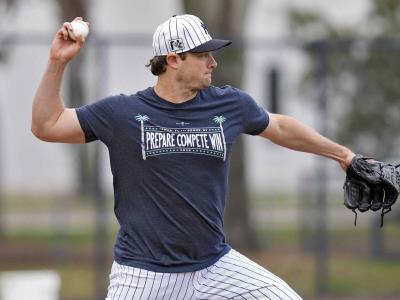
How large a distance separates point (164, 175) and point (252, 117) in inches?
26.3

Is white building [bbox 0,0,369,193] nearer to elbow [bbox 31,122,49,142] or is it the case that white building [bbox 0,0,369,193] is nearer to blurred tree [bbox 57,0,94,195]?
blurred tree [bbox 57,0,94,195]

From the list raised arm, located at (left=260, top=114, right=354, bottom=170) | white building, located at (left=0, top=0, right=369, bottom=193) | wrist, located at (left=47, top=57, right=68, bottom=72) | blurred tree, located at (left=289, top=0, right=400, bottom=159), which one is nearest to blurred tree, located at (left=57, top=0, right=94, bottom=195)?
white building, located at (left=0, top=0, right=369, bottom=193)

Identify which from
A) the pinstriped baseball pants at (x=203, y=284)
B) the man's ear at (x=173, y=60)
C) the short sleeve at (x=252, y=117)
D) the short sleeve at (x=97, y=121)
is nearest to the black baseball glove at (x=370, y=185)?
the short sleeve at (x=252, y=117)

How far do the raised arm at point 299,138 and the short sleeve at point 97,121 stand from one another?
91 centimetres

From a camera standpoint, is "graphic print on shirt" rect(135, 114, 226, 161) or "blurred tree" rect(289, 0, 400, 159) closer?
"graphic print on shirt" rect(135, 114, 226, 161)

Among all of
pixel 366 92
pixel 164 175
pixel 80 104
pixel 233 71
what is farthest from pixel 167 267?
pixel 80 104

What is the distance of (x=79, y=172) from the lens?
44.8 ft

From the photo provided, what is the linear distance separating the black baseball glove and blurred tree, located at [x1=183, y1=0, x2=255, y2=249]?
5.86 meters

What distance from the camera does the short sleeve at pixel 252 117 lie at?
5.88m

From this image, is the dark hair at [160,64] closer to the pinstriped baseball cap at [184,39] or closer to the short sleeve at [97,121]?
the pinstriped baseball cap at [184,39]

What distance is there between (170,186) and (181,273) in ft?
1.52

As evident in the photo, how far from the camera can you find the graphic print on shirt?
555 cm

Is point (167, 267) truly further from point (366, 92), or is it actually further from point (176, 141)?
point (366, 92)

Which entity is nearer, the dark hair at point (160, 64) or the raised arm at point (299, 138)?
the dark hair at point (160, 64)
